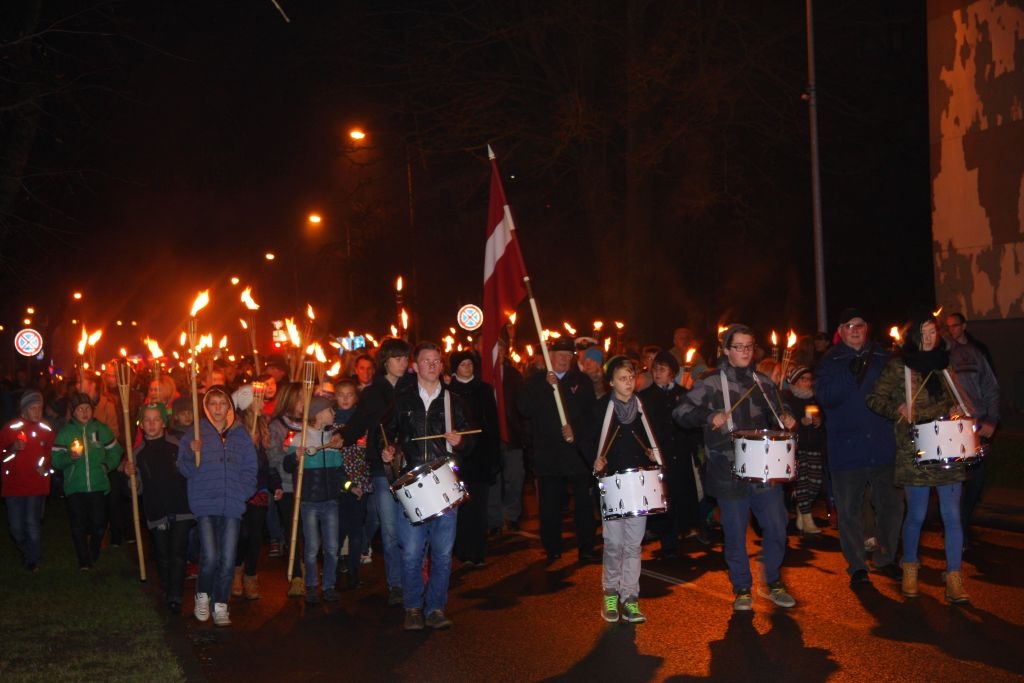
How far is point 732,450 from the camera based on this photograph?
9.48 meters

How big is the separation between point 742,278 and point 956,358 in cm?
2666

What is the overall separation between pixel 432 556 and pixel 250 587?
249 cm

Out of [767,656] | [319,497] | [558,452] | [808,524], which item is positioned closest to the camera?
[767,656]

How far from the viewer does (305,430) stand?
10.8 metres

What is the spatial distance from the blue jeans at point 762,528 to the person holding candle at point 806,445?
12.9 ft

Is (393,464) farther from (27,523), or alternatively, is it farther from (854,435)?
(27,523)

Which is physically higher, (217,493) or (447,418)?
(447,418)

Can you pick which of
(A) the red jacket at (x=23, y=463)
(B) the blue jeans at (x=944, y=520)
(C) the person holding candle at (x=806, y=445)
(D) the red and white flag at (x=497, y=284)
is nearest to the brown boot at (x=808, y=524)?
(C) the person holding candle at (x=806, y=445)

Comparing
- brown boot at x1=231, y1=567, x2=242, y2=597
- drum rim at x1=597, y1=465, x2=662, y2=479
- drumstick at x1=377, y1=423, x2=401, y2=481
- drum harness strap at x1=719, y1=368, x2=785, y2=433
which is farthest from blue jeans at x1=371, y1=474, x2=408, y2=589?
drum harness strap at x1=719, y1=368, x2=785, y2=433

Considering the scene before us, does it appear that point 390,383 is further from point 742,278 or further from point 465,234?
point 465,234

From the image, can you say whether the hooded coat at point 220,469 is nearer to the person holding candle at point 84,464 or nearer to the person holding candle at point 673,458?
the person holding candle at point 84,464

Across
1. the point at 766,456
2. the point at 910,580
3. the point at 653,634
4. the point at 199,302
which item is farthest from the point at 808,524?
the point at 199,302

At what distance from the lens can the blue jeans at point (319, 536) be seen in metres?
11.0

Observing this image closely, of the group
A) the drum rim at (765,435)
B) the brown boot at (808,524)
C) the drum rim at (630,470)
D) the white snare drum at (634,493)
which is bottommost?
the brown boot at (808,524)
